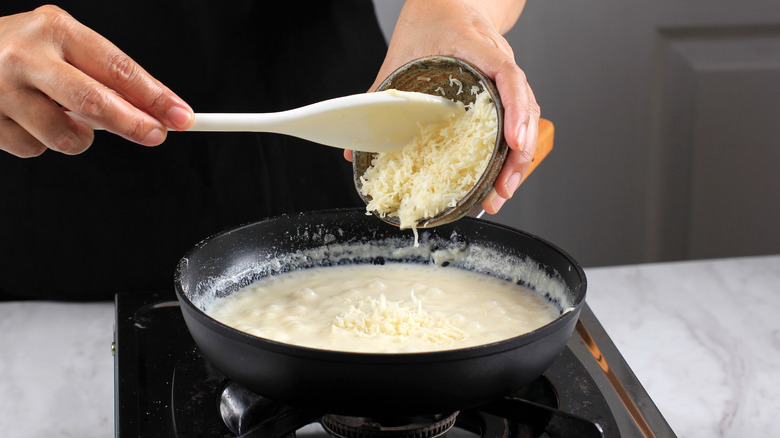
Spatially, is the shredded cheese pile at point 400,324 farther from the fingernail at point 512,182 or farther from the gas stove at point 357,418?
the fingernail at point 512,182

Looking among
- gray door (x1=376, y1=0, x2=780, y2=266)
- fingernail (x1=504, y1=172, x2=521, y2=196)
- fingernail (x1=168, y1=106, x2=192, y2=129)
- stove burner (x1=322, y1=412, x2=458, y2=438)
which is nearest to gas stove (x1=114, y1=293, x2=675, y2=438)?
stove burner (x1=322, y1=412, x2=458, y2=438)

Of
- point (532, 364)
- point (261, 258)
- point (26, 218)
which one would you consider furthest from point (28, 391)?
point (532, 364)

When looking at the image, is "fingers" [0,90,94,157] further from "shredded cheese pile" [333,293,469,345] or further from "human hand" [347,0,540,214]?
"human hand" [347,0,540,214]

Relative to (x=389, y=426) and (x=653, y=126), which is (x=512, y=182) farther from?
(x=653, y=126)

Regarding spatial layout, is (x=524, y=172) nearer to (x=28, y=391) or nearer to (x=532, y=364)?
(x=532, y=364)

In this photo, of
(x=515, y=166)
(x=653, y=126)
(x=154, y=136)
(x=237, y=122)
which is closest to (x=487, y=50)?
(x=515, y=166)

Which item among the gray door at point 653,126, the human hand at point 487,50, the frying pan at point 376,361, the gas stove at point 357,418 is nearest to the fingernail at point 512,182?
the human hand at point 487,50

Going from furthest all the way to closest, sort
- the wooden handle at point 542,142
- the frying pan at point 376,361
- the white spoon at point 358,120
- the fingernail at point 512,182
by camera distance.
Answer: the wooden handle at point 542,142
the fingernail at point 512,182
the white spoon at point 358,120
the frying pan at point 376,361
